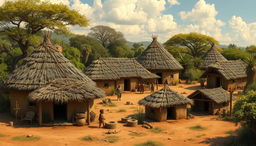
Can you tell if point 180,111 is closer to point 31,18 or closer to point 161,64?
point 161,64

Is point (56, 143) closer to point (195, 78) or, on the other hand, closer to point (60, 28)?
point (60, 28)

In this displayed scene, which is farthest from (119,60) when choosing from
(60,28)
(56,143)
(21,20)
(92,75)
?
(56,143)

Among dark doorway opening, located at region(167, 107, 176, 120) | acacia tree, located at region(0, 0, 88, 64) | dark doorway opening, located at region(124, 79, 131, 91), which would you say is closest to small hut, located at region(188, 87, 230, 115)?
dark doorway opening, located at region(167, 107, 176, 120)

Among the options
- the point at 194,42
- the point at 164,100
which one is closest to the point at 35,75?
the point at 164,100

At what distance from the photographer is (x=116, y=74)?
88.8ft

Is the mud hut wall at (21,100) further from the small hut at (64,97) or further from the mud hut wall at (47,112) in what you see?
the mud hut wall at (47,112)

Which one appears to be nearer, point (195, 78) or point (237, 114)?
point (237, 114)

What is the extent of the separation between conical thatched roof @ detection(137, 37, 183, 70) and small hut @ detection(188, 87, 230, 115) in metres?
13.0

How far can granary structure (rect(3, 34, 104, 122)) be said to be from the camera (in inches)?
606

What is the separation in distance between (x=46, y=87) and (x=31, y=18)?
15.9 m

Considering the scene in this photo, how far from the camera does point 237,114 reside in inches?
470

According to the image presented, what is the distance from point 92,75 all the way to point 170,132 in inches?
512

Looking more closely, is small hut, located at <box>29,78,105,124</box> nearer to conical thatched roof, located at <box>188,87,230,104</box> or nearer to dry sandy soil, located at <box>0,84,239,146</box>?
dry sandy soil, located at <box>0,84,239,146</box>

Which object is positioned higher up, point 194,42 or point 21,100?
point 194,42
